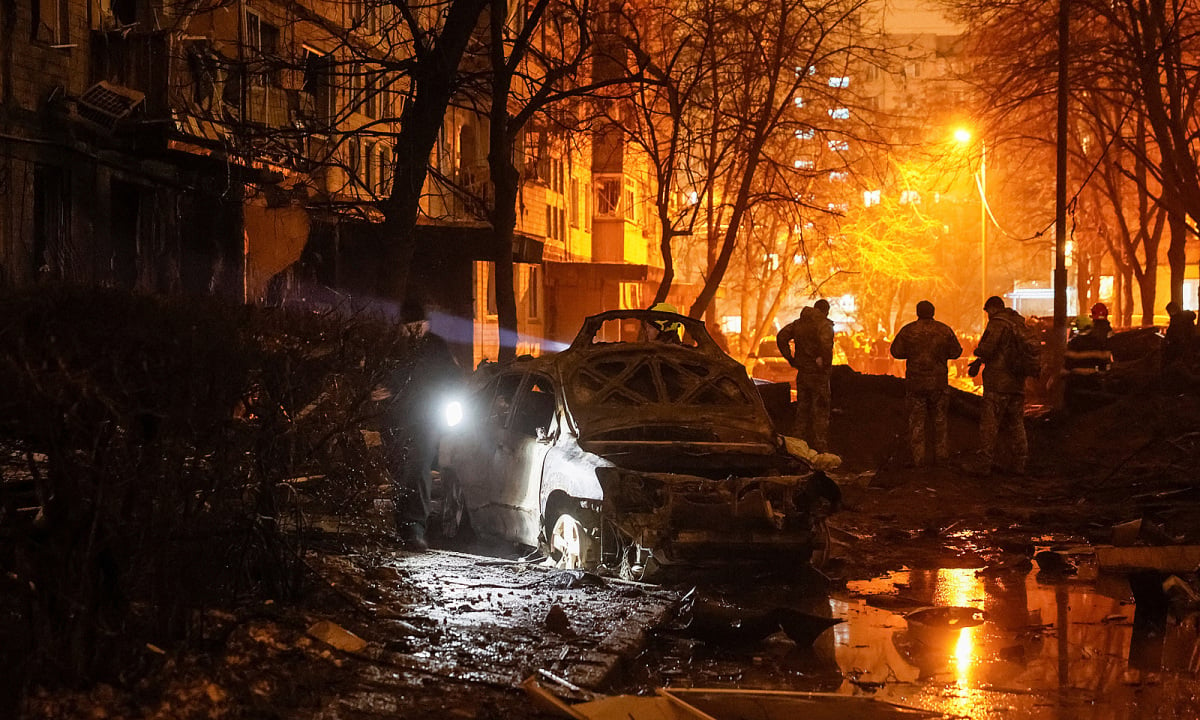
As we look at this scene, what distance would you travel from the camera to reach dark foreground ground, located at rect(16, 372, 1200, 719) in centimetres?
539

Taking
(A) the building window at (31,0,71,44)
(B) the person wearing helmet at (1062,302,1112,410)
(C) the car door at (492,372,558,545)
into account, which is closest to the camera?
(C) the car door at (492,372,558,545)

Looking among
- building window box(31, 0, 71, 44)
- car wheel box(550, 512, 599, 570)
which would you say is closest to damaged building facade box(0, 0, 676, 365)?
building window box(31, 0, 71, 44)

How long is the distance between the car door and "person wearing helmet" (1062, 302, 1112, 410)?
41.9ft

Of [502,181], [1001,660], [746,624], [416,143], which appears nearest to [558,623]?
[746,624]

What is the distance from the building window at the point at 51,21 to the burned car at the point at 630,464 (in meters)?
9.02

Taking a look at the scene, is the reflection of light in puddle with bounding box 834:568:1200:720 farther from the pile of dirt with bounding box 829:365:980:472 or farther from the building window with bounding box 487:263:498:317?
the building window with bounding box 487:263:498:317

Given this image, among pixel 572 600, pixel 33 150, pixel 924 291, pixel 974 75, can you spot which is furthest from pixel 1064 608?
pixel 924 291

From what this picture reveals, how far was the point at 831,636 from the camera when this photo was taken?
7.96m

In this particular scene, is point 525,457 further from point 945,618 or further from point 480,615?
point 945,618

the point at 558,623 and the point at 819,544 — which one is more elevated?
the point at 819,544

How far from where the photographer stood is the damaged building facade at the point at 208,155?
1571cm

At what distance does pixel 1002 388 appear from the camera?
1548cm

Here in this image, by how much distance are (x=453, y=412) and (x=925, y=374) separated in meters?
6.87

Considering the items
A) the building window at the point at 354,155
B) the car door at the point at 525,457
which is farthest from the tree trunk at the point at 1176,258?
the car door at the point at 525,457
